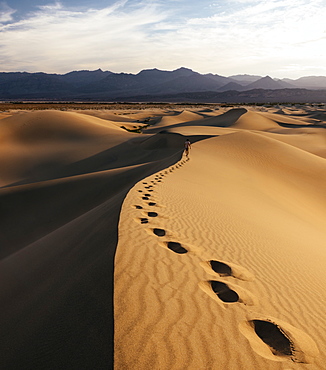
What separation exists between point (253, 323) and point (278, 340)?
25cm

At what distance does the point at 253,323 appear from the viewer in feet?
9.15

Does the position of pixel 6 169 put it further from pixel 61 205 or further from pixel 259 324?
pixel 259 324

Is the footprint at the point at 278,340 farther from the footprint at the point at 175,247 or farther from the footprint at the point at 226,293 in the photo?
the footprint at the point at 175,247

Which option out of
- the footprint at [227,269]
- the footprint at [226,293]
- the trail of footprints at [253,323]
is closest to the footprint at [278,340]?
the trail of footprints at [253,323]

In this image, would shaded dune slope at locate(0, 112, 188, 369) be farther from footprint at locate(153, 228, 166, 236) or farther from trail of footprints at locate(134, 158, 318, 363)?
trail of footprints at locate(134, 158, 318, 363)

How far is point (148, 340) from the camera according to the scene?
2307 mm

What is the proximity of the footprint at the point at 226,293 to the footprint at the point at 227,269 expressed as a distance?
0.30 metres

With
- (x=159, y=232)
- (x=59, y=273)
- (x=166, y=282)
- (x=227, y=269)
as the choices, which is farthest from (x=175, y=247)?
(x=59, y=273)

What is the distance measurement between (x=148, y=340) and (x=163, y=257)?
60.8 inches

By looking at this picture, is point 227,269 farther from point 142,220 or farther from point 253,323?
point 142,220

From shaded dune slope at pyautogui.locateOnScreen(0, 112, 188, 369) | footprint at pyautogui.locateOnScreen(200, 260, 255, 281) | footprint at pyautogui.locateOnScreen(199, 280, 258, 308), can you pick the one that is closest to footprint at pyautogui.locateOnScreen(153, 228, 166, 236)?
shaded dune slope at pyautogui.locateOnScreen(0, 112, 188, 369)

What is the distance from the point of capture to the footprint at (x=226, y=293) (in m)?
3.13

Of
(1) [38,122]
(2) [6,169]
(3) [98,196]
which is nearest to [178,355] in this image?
(3) [98,196]

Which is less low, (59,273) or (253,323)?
(253,323)
